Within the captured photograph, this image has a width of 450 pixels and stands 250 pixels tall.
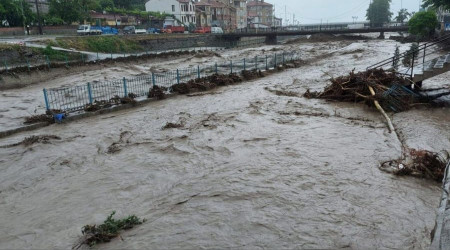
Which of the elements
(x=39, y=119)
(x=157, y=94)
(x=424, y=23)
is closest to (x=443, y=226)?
(x=39, y=119)

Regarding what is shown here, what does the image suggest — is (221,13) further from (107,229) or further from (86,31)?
(107,229)

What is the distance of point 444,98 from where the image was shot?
57.5 ft

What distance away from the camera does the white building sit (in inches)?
3600

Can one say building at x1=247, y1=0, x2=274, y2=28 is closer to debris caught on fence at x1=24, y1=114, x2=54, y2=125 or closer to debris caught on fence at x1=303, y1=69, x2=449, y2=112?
debris caught on fence at x1=303, y1=69, x2=449, y2=112

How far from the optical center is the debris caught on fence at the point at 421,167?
9.34 metres

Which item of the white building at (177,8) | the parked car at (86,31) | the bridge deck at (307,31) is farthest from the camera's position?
the white building at (177,8)

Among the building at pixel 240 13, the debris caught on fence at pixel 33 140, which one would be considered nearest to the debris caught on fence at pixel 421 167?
the debris caught on fence at pixel 33 140

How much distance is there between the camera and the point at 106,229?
7234mm

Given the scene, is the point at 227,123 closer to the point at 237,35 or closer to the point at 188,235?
the point at 188,235

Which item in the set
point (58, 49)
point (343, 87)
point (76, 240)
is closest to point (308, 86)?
point (343, 87)

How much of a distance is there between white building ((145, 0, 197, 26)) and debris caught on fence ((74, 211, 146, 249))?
286ft

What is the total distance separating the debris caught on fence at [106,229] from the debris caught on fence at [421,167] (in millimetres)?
6843

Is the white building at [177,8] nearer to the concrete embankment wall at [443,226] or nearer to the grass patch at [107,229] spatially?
the grass patch at [107,229]

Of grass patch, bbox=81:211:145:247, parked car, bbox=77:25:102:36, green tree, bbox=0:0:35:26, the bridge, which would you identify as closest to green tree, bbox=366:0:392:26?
the bridge
